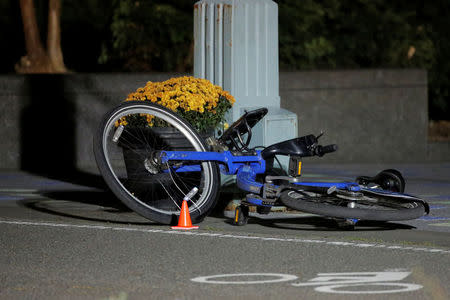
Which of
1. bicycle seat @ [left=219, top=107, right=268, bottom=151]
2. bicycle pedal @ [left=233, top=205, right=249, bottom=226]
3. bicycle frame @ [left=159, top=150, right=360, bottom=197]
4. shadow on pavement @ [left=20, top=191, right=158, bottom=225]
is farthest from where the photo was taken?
shadow on pavement @ [left=20, top=191, right=158, bottom=225]

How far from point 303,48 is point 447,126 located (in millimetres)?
3123

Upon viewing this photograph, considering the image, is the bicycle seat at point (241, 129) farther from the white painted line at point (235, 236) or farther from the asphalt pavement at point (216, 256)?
the white painted line at point (235, 236)

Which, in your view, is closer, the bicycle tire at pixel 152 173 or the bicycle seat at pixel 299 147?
the bicycle tire at pixel 152 173

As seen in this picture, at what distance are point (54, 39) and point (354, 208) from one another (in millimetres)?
10411

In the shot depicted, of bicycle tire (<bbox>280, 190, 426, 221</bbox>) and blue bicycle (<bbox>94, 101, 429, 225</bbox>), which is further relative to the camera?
blue bicycle (<bbox>94, 101, 429, 225</bbox>)

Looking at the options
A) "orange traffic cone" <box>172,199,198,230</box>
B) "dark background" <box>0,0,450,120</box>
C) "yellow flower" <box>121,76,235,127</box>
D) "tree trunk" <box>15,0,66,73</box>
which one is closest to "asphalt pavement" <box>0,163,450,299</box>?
"orange traffic cone" <box>172,199,198,230</box>

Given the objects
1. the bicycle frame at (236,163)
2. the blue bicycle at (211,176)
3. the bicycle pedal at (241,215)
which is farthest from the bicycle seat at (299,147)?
the bicycle pedal at (241,215)

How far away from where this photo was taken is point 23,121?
1520cm

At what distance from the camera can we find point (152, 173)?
29.7 feet

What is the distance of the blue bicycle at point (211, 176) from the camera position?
28.0 feet

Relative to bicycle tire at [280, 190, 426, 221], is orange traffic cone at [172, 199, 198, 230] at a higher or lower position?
lower

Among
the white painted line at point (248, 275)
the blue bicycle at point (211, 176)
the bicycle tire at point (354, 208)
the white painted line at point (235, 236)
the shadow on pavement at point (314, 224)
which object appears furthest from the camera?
the shadow on pavement at point (314, 224)

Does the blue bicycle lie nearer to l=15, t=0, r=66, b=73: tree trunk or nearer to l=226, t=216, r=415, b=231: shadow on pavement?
l=226, t=216, r=415, b=231: shadow on pavement

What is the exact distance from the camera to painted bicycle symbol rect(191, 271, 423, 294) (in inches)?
253
